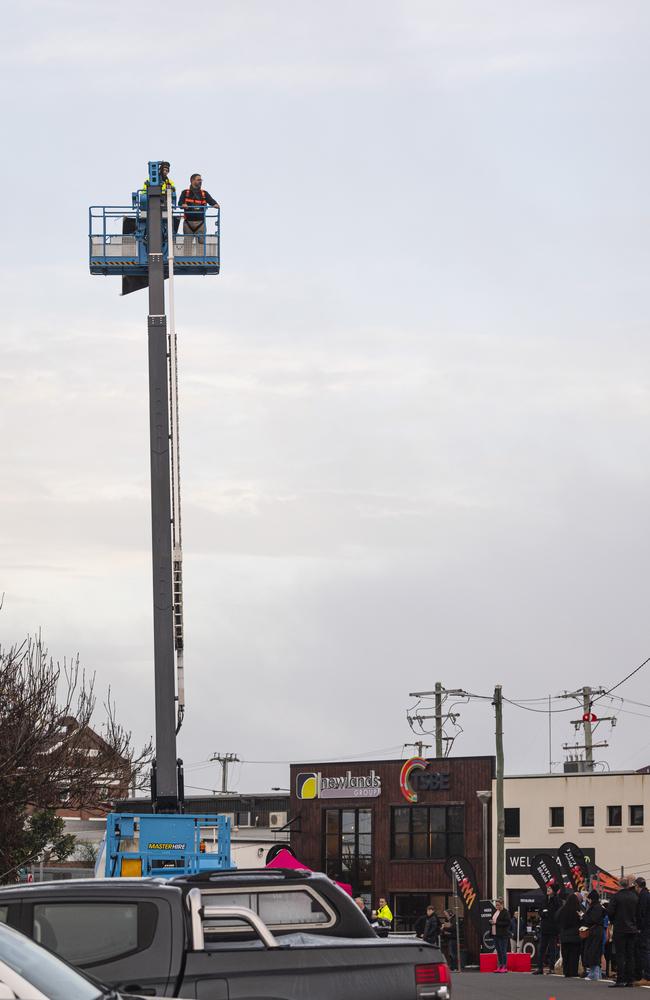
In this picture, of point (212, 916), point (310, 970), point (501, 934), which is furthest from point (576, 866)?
point (212, 916)

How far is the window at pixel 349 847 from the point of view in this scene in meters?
62.7

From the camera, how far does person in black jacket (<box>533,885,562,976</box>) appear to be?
1114 inches

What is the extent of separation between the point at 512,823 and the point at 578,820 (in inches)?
120

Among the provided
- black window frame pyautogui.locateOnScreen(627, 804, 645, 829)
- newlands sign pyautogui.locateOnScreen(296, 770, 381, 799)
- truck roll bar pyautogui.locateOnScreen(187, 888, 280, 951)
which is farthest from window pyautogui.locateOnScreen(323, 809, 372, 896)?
truck roll bar pyautogui.locateOnScreen(187, 888, 280, 951)

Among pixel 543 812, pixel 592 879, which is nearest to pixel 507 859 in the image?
pixel 543 812

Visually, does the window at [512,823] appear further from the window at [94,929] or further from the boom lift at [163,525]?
the window at [94,929]

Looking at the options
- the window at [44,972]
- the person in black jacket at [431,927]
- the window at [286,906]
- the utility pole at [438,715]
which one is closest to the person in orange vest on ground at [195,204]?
the person in black jacket at [431,927]

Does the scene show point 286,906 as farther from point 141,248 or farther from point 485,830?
point 485,830

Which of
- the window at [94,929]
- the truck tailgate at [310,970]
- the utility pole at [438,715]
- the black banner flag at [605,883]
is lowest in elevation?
the black banner flag at [605,883]

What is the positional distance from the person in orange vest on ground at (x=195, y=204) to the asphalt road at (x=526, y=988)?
14280 mm

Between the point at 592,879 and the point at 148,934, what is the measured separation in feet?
100

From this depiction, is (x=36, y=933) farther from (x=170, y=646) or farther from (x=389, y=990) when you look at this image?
(x=170, y=646)

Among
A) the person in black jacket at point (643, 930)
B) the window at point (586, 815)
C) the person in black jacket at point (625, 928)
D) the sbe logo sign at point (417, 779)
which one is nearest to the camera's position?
the person in black jacket at point (625, 928)

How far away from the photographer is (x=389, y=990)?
890 centimetres
